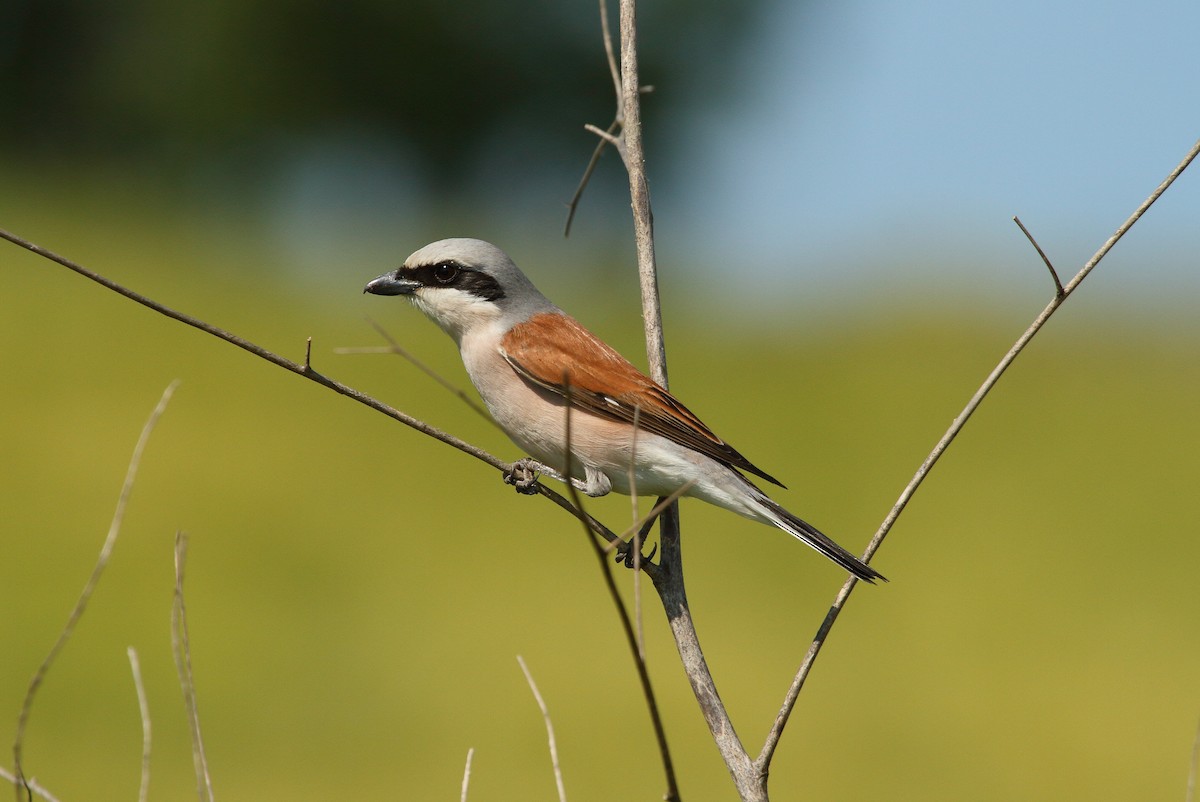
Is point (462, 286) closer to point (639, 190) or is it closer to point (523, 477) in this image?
point (523, 477)

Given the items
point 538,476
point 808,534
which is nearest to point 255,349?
point 538,476

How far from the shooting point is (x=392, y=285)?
12.6 feet

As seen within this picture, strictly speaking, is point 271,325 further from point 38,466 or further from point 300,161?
point 300,161

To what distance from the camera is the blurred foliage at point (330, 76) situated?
101ft

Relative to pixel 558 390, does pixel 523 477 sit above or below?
below

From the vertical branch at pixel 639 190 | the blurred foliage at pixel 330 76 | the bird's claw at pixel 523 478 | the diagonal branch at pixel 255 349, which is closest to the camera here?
the diagonal branch at pixel 255 349

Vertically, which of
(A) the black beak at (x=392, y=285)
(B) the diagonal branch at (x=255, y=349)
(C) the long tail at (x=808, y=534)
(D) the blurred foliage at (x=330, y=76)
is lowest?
(C) the long tail at (x=808, y=534)

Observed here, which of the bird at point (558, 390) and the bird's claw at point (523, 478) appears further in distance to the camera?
the bird at point (558, 390)

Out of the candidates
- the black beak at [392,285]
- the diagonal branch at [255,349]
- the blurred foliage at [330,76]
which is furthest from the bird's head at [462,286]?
the blurred foliage at [330,76]

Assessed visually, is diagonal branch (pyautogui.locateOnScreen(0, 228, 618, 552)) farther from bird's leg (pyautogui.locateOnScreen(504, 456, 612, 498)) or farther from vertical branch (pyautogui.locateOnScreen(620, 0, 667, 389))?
bird's leg (pyautogui.locateOnScreen(504, 456, 612, 498))

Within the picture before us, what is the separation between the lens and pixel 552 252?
18.9m

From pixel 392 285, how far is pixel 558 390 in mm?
656

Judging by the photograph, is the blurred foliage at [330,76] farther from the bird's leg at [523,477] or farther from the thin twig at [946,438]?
the thin twig at [946,438]

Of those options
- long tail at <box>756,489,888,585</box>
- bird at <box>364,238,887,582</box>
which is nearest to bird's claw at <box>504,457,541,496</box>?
bird at <box>364,238,887,582</box>
